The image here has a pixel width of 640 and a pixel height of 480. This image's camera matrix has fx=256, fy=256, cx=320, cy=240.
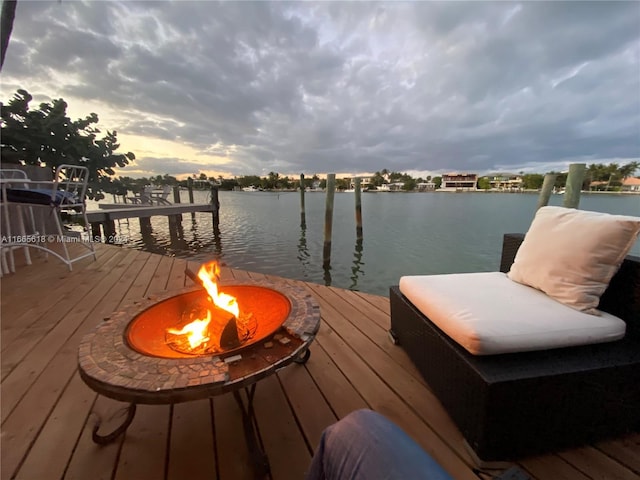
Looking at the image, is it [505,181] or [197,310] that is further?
[505,181]

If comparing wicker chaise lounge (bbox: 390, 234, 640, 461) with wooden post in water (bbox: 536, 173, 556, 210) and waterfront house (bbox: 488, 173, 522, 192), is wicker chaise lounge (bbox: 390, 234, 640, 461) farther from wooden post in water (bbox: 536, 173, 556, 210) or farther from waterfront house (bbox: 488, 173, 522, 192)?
waterfront house (bbox: 488, 173, 522, 192)

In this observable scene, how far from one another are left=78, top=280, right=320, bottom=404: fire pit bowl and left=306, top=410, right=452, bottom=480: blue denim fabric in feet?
1.01

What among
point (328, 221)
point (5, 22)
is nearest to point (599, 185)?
point (328, 221)

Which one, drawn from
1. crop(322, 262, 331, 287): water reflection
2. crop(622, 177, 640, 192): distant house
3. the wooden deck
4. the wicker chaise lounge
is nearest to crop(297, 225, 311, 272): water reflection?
crop(322, 262, 331, 287): water reflection

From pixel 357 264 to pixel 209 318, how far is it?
614 cm

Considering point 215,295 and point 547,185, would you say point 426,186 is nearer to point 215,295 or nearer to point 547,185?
point 547,185

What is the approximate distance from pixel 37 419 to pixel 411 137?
77.8 ft

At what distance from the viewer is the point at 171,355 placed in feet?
3.19

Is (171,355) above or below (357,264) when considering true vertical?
above

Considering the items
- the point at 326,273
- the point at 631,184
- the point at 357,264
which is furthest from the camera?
the point at 631,184

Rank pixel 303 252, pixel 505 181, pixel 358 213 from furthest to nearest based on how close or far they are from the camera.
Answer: pixel 505 181 → pixel 358 213 → pixel 303 252

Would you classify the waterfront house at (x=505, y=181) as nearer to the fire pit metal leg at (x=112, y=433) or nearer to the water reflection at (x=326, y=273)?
the water reflection at (x=326, y=273)

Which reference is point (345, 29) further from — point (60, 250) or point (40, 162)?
point (40, 162)

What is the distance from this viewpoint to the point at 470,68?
6703 millimetres
